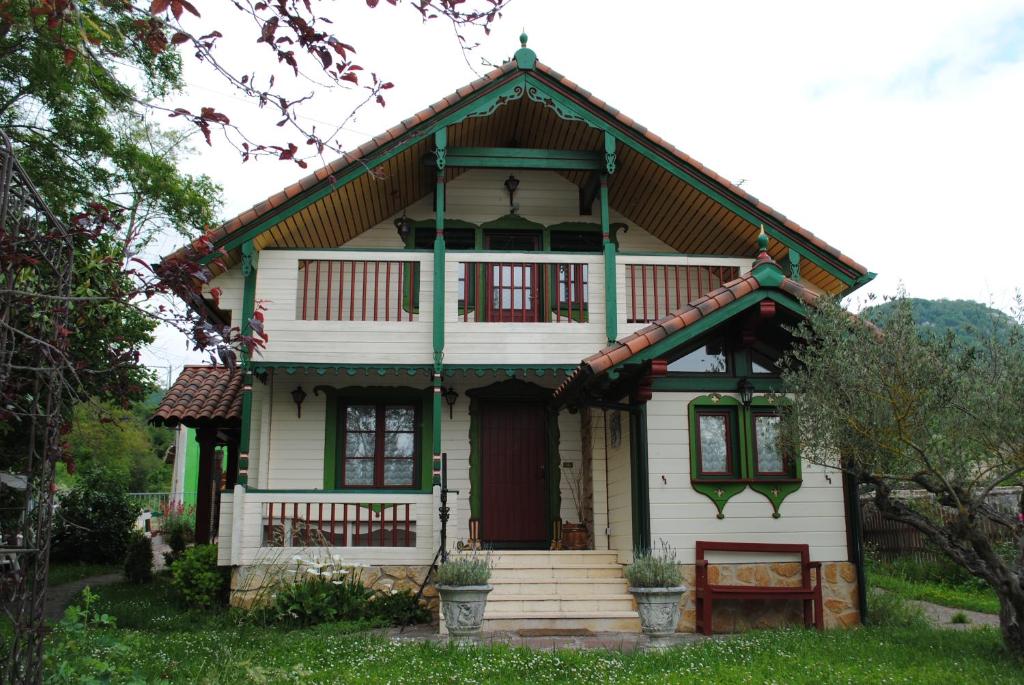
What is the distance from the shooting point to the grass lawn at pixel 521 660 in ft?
21.4

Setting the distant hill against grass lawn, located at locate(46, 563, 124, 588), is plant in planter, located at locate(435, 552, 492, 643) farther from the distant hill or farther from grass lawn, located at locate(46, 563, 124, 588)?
grass lawn, located at locate(46, 563, 124, 588)

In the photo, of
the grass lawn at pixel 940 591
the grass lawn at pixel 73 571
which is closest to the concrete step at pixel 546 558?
the grass lawn at pixel 940 591

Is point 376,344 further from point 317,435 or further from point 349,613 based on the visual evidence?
point 349,613

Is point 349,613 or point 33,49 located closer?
point 349,613

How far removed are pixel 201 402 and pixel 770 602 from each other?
8198 mm

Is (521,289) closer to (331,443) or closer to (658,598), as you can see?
(331,443)

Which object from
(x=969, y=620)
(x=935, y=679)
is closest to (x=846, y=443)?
(x=935, y=679)

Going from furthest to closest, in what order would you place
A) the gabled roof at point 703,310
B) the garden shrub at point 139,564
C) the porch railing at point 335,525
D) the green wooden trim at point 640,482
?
the garden shrub at point 139,564 < the porch railing at point 335,525 < the green wooden trim at point 640,482 < the gabled roof at point 703,310

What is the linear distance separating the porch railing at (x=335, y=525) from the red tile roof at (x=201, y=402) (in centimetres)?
204

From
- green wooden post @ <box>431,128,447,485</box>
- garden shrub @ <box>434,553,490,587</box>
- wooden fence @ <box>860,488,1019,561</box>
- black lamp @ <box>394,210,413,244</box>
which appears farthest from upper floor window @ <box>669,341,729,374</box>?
wooden fence @ <box>860,488,1019,561</box>

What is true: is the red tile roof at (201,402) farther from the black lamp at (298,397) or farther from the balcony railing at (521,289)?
the balcony railing at (521,289)

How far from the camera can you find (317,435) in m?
12.6

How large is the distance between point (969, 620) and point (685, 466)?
400 cm

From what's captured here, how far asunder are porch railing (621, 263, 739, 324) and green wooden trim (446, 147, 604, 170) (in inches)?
65.8
